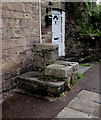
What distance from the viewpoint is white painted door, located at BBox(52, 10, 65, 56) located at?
6.23 m

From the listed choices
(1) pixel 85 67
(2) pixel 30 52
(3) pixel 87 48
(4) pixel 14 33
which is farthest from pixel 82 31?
(4) pixel 14 33

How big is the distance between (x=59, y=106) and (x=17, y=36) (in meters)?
1.81

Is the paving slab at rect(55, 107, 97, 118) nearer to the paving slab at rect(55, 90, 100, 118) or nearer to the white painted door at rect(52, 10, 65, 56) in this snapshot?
the paving slab at rect(55, 90, 100, 118)

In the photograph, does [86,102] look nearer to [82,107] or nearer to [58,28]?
[82,107]

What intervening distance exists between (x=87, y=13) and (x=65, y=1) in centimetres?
106

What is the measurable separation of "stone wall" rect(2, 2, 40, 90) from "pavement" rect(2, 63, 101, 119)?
0.61 m

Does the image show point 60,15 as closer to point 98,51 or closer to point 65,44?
point 65,44

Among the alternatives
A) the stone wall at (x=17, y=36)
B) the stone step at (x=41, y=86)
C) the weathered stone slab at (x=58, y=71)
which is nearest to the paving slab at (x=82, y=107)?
the stone step at (x=41, y=86)

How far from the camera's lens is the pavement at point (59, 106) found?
261 cm

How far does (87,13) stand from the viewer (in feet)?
22.3

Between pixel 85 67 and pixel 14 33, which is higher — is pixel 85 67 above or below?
below

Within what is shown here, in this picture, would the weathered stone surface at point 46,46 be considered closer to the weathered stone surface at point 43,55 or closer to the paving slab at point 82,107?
the weathered stone surface at point 43,55

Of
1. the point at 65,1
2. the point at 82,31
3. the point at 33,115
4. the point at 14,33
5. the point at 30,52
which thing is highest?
the point at 65,1

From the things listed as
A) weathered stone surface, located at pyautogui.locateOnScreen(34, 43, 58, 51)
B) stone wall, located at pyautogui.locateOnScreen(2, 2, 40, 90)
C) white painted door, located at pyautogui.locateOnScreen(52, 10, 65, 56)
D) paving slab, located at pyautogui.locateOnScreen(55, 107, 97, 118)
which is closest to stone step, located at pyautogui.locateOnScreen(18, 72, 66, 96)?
stone wall, located at pyautogui.locateOnScreen(2, 2, 40, 90)
